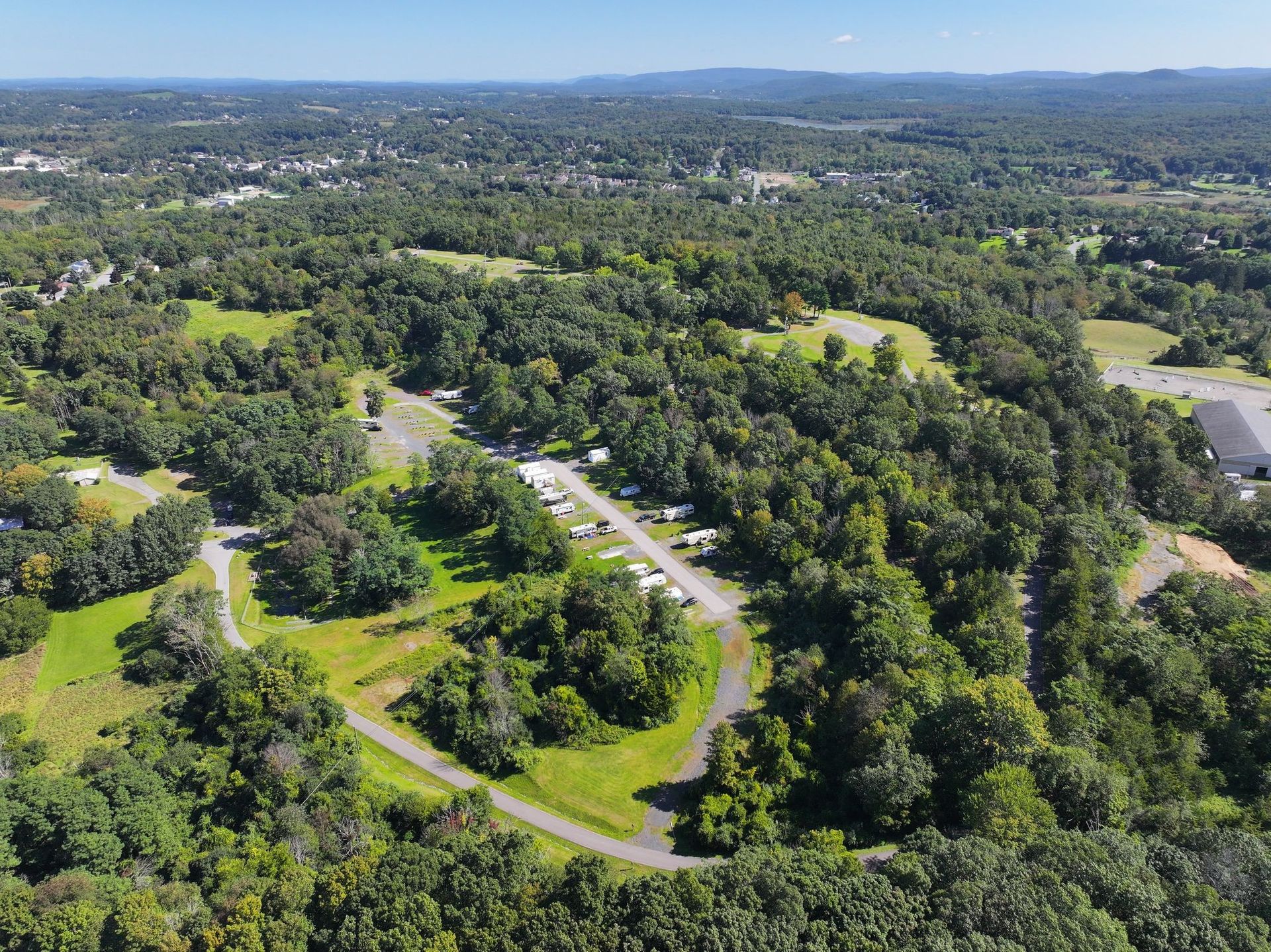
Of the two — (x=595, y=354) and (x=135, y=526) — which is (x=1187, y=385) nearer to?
(x=595, y=354)

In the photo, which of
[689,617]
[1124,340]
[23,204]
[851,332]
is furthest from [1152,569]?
[23,204]

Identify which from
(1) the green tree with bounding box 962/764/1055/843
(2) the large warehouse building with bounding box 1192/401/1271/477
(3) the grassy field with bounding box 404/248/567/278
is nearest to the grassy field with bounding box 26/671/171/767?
(1) the green tree with bounding box 962/764/1055/843

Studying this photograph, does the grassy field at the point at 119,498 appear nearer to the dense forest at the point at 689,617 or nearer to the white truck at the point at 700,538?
the dense forest at the point at 689,617

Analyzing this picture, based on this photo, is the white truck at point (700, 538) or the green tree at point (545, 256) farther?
the green tree at point (545, 256)

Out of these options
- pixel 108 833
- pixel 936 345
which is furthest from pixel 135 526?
pixel 936 345

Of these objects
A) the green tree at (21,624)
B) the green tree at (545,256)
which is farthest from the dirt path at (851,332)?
the green tree at (21,624)

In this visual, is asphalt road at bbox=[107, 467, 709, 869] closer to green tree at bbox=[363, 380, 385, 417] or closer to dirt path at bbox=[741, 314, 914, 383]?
green tree at bbox=[363, 380, 385, 417]
